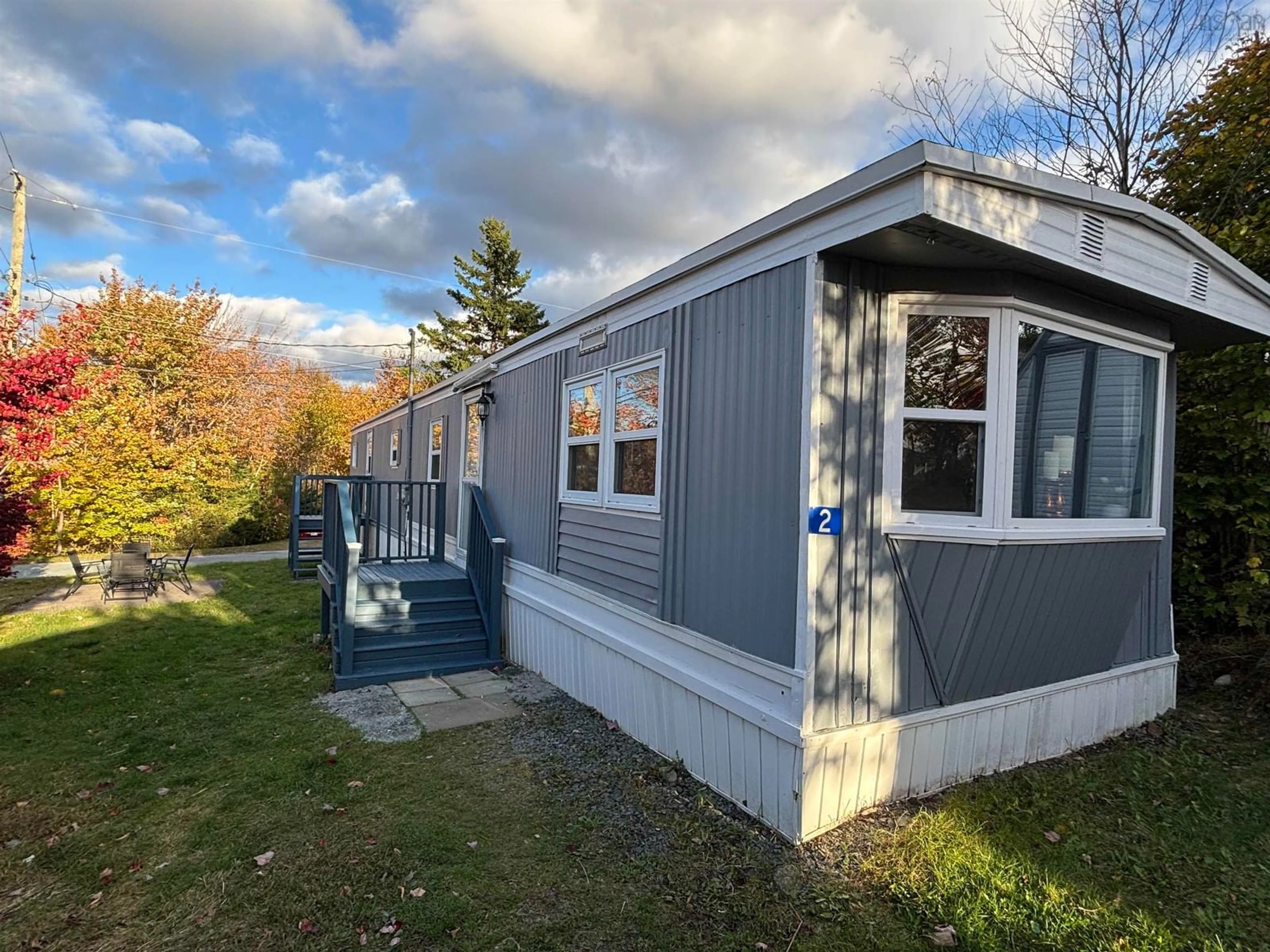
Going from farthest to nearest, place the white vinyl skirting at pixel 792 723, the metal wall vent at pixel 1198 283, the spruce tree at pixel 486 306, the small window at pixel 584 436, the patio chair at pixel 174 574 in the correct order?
the spruce tree at pixel 486 306 < the patio chair at pixel 174 574 < the small window at pixel 584 436 < the metal wall vent at pixel 1198 283 < the white vinyl skirting at pixel 792 723

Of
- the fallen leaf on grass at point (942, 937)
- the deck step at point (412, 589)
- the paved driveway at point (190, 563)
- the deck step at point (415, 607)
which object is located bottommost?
the paved driveway at point (190, 563)

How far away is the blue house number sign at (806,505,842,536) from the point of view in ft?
9.75

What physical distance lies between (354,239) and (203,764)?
2566 cm

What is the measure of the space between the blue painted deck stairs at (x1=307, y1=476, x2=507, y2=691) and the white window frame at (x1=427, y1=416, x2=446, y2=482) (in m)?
1.69

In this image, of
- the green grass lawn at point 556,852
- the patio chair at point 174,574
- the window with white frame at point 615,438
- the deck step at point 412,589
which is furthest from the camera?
the patio chair at point 174,574

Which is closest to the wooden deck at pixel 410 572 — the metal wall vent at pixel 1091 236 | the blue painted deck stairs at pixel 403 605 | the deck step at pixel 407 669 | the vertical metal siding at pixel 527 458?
the blue painted deck stairs at pixel 403 605

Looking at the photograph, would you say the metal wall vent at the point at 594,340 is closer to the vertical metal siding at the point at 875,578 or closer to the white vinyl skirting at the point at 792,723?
the white vinyl skirting at the point at 792,723

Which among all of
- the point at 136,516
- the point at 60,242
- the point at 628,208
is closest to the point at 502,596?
the point at 136,516

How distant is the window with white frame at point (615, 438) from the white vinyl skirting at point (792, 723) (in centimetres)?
84

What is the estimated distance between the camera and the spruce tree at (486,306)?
82.7 feet

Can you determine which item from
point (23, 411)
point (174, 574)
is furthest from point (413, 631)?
point (174, 574)

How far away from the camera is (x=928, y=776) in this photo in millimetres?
3375

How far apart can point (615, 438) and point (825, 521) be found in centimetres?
218

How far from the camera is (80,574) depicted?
9641 mm
